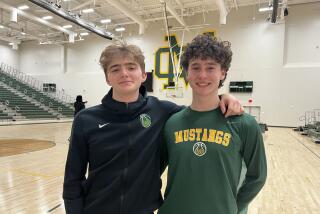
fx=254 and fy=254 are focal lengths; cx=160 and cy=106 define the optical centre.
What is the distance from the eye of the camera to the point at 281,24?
52.6ft

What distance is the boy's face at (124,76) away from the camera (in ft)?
4.51

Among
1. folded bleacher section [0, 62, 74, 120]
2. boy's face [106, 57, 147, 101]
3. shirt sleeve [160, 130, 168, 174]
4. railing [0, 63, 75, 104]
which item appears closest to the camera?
boy's face [106, 57, 147, 101]

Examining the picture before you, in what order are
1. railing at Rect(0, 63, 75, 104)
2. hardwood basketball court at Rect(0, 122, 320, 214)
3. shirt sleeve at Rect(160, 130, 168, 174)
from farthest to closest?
railing at Rect(0, 63, 75, 104)
hardwood basketball court at Rect(0, 122, 320, 214)
shirt sleeve at Rect(160, 130, 168, 174)

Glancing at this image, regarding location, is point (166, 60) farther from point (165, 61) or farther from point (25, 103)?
point (25, 103)

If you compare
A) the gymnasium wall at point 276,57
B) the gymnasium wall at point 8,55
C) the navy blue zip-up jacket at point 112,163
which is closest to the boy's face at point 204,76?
the navy blue zip-up jacket at point 112,163

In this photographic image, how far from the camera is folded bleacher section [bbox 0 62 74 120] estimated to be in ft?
57.2

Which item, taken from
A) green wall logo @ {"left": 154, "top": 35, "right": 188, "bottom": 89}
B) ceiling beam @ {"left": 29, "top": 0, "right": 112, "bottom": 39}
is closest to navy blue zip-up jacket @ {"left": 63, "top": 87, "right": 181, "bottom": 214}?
ceiling beam @ {"left": 29, "top": 0, "right": 112, "bottom": 39}

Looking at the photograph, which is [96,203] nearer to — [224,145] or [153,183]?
[153,183]

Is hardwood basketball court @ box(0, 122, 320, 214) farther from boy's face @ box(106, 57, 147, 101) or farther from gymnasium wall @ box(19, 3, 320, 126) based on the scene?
gymnasium wall @ box(19, 3, 320, 126)

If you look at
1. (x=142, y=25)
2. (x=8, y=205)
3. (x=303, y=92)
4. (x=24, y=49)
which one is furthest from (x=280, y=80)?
(x=24, y=49)

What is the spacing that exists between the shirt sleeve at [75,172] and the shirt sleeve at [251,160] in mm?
846

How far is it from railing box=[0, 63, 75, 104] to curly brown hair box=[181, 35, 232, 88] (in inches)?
917

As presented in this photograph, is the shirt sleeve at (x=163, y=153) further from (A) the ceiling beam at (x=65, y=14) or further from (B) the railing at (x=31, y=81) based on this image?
(B) the railing at (x=31, y=81)

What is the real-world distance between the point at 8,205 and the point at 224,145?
10.8 ft
